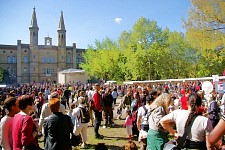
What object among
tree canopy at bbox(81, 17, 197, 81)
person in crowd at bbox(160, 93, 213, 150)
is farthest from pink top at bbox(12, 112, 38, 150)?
tree canopy at bbox(81, 17, 197, 81)

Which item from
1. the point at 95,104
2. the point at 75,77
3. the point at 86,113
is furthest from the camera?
the point at 75,77

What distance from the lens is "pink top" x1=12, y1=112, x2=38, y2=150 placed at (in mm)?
4012

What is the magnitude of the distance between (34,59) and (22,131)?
95.7 metres

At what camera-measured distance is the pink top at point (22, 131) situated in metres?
4.01

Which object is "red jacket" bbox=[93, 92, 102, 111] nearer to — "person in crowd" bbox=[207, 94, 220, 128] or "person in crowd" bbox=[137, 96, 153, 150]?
"person in crowd" bbox=[207, 94, 220, 128]

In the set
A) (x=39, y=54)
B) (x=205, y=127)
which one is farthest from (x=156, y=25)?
(x=39, y=54)

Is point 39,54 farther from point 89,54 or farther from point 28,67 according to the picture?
point 89,54

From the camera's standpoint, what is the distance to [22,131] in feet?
13.2

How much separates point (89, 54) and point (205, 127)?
57.5 meters

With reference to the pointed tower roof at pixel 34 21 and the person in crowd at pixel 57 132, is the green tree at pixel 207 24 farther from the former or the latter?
the pointed tower roof at pixel 34 21

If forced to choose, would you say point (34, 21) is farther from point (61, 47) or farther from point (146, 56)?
point (146, 56)

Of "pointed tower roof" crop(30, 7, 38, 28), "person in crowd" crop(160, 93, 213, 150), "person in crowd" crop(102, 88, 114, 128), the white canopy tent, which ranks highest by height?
"pointed tower roof" crop(30, 7, 38, 28)

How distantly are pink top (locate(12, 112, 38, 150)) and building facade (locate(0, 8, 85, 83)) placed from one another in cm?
9403

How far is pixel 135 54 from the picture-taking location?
135ft
